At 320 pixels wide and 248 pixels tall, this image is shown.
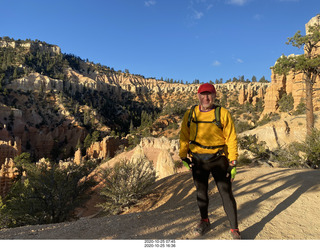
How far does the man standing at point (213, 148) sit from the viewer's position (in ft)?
7.89

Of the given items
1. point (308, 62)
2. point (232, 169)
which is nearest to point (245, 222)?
point (232, 169)

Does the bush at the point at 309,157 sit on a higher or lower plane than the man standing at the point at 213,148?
lower

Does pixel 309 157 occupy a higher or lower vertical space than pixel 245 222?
lower

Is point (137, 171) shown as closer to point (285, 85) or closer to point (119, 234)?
point (119, 234)

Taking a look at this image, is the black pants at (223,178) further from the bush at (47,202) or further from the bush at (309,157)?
the bush at (47,202)

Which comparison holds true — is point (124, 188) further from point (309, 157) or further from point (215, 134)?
point (309, 157)

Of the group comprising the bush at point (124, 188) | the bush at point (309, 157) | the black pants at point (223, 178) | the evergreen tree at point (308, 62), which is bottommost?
the bush at point (124, 188)

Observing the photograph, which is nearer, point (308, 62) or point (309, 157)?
point (309, 157)

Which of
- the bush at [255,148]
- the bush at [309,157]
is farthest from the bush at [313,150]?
the bush at [255,148]

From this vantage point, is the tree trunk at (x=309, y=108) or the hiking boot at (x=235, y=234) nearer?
the hiking boot at (x=235, y=234)

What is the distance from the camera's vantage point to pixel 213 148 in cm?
247

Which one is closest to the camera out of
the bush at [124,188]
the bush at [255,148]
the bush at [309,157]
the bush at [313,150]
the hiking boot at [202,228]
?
the hiking boot at [202,228]

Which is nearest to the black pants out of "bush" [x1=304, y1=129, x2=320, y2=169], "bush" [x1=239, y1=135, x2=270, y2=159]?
"bush" [x1=304, y1=129, x2=320, y2=169]
